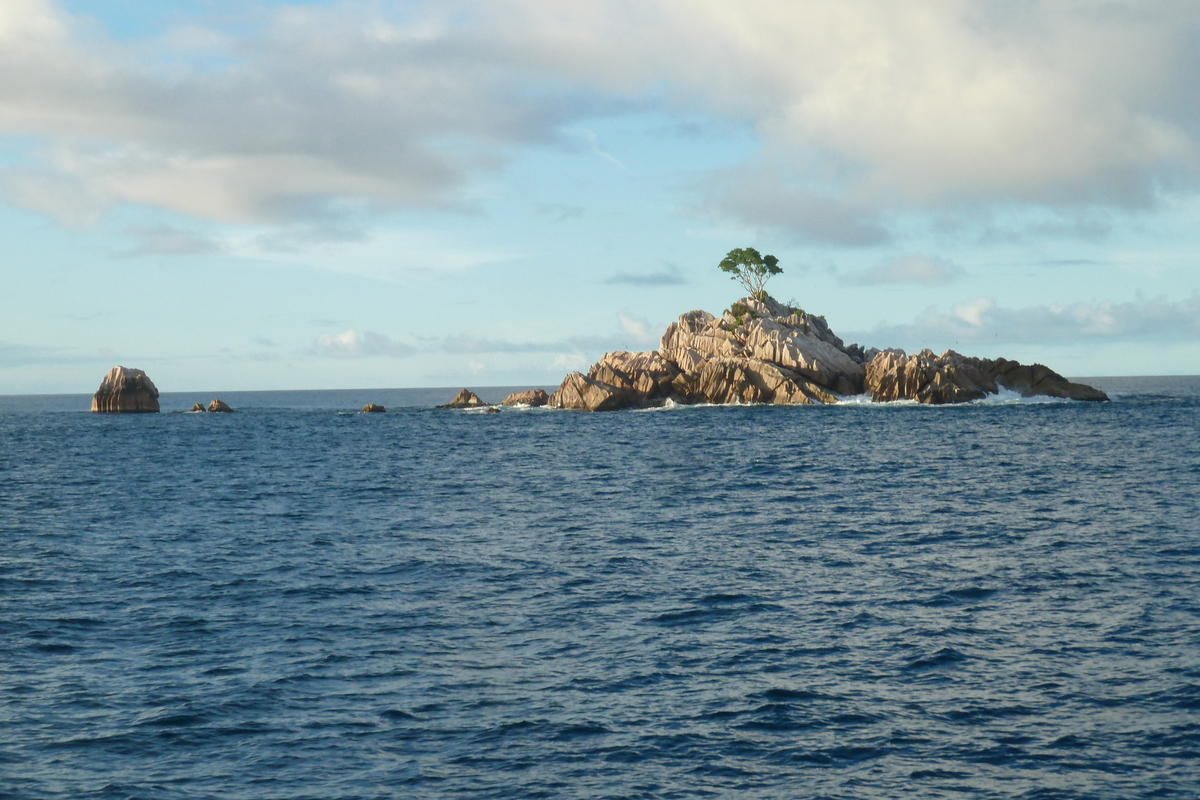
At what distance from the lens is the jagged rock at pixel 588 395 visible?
130250 millimetres

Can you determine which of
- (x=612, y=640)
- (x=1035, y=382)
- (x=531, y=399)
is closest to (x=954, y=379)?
(x=1035, y=382)

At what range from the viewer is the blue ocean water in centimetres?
1670

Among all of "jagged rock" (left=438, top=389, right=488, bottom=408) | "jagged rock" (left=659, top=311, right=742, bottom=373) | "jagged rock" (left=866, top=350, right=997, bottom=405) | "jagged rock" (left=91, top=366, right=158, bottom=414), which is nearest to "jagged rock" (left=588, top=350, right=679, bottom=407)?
"jagged rock" (left=659, top=311, right=742, bottom=373)

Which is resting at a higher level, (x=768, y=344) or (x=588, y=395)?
(x=768, y=344)

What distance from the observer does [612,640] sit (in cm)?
2403

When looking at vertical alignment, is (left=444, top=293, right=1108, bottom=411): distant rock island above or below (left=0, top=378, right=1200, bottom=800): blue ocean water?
above

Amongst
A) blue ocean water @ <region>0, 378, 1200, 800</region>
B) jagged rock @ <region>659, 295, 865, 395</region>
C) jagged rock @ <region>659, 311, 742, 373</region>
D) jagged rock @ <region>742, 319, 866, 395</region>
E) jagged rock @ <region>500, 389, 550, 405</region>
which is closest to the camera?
blue ocean water @ <region>0, 378, 1200, 800</region>

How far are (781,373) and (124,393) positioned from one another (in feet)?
361

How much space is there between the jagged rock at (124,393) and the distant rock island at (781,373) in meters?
73.7

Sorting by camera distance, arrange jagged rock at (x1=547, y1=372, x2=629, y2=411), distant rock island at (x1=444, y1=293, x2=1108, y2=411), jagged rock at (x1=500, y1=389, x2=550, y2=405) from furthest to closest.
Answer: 1. jagged rock at (x1=500, y1=389, x2=550, y2=405)
2. jagged rock at (x1=547, y1=372, x2=629, y2=411)
3. distant rock island at (x1=444, y1=293, x2=1108, y2=411)

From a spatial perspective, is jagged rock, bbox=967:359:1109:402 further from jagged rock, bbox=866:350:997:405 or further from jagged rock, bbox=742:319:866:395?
jagged rock, bbox=742:319:866:395

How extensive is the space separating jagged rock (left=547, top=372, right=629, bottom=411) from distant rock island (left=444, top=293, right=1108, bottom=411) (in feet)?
0.45

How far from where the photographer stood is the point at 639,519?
43469 mm

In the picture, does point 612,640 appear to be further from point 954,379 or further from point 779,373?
point 954,379
